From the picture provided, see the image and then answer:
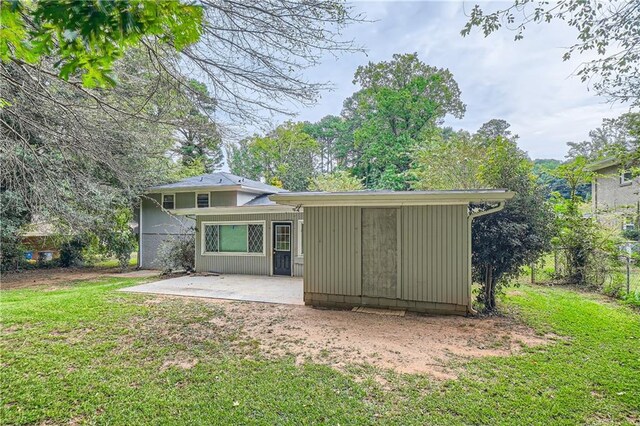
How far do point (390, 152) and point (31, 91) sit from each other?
22123mm

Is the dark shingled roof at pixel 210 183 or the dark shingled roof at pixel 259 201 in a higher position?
the dark shingled roof at pixel 210 183

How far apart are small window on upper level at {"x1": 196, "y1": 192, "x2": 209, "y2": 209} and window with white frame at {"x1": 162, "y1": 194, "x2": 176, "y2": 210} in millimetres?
1256

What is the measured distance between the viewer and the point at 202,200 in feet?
44.9

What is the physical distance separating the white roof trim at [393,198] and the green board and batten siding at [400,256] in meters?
0.15

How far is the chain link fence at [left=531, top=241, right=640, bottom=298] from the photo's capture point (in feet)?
24.3

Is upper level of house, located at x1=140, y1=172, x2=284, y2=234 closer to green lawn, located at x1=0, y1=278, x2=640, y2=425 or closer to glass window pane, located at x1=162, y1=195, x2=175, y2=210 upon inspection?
glass window pane, located at x1=162, y1=195, x2=175, y2=210

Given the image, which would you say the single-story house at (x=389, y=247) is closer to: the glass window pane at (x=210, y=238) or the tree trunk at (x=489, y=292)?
the tree trunk at (x=489, y=292)

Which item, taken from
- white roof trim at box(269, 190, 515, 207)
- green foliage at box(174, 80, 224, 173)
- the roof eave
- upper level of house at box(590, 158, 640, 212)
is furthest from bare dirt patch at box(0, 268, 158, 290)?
upper level of house at box(590, 158, 640, 212)

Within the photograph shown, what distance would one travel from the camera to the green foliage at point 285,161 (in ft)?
92.5

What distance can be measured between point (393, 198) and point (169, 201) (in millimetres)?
11468

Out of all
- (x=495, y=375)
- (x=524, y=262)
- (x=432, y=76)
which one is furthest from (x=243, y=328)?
(x=432, y=76)

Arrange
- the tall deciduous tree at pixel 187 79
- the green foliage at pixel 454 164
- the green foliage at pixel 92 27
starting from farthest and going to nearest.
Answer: the green foliage at pixel 454 164 < the tall deciduous tree at pixel 187 79 < the green foliage at pixel 92 27

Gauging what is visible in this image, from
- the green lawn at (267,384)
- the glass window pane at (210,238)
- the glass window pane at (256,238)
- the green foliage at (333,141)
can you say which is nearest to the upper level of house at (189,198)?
the glass window pane at (210,238)

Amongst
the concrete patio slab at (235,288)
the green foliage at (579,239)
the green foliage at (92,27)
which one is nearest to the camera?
the green foliage at (92,27)
